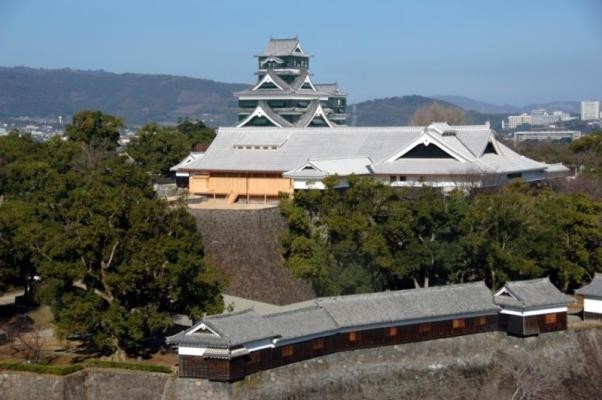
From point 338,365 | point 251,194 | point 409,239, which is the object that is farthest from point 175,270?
point 251,194

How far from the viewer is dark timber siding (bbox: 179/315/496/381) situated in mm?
17781

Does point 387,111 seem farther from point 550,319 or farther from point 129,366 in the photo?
point 129,366

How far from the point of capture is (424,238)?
23.9 metres

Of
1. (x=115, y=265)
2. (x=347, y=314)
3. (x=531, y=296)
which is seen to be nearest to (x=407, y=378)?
(x=347, y=314)

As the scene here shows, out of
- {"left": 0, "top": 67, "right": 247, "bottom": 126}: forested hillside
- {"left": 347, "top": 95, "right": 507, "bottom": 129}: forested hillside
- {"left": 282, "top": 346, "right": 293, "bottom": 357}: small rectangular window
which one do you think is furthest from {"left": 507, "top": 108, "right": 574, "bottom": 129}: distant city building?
{"left": 282, "top": 346, "right": 293, "bottom": 357}: small rectangular window

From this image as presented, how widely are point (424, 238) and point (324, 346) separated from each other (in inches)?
209

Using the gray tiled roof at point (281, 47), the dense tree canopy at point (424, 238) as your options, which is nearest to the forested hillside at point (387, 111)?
the gray tiled roof at point (281, 47)

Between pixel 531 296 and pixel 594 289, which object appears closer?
pixel 531 296

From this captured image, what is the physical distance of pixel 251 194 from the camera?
2889cm

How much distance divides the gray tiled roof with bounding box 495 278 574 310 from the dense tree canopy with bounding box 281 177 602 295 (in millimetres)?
1288

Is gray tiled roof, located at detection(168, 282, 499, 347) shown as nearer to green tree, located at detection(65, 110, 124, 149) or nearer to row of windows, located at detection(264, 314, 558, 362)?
row of windows, located at detection(264, 314, 558, 362)

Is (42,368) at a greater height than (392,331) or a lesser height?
lesser

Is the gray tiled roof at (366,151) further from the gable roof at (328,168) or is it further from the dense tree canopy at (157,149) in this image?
the dense tree canopy at (157,149)

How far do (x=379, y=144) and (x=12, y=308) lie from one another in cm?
1224
